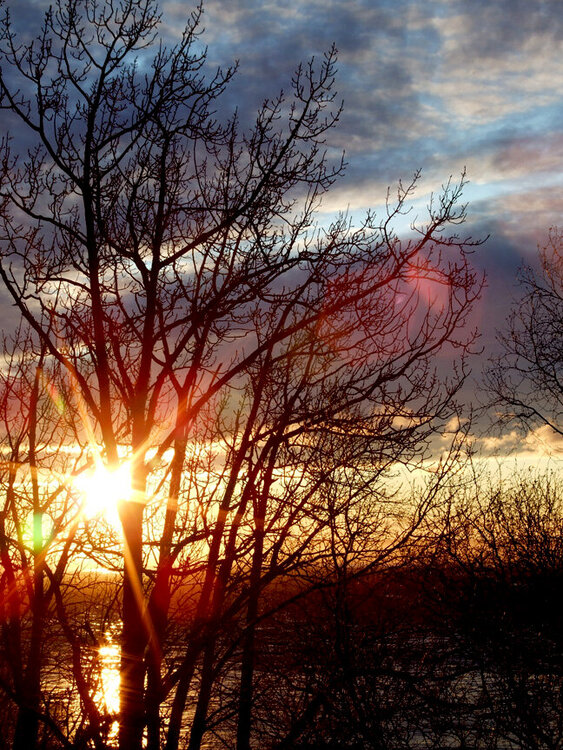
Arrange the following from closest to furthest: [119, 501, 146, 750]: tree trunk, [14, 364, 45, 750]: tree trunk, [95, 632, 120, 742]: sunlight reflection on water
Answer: [119, 501, 146, 750]: tree trunk < [95, 632, 120, 742]: sunlight reflection on water < [14, 364, 45, 750]: tree trunk

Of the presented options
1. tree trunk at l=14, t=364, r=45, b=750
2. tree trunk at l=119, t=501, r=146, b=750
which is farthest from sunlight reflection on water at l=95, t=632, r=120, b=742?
tree trunk at l=14, t=364, r=45, b=750

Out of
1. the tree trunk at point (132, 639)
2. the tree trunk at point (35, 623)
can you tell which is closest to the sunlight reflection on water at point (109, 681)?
the tree trunk at point (132, 639)

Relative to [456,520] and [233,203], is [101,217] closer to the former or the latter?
[233,203]

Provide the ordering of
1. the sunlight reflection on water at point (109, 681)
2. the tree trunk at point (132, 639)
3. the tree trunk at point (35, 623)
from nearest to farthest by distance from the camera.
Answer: the tree trunk at point (132, 639) → the sunlight reflection on water at point (109, 681) → the tree trunk at point (35, 623)

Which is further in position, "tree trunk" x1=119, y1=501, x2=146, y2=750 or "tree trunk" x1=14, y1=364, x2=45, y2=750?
"tree trunk" x1=14, y1=364, x2=45, y2=750

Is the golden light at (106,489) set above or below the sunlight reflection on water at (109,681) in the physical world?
above

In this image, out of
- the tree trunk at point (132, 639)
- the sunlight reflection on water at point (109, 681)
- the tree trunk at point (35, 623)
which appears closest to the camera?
the tree trunk at point (132, 639)

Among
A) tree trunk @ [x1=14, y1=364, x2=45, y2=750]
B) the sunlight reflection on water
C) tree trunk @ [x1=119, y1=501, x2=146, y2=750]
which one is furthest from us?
tree trunk @ [x1=14, y1=364, x2=45, y2=750]

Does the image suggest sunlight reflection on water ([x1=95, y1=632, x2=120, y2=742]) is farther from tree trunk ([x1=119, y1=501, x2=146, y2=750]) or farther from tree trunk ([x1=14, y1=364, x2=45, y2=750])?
tree trunk ([x1=14, y1=364, x2=45, y2=750])

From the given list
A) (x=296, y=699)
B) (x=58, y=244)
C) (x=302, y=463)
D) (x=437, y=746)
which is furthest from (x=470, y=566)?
(x=58, y=244)

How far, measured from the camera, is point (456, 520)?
1339 cm

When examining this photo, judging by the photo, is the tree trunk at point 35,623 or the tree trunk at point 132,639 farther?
the tree trunk at point 35,623

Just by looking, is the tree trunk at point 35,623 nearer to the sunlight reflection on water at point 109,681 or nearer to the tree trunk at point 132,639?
the sunlight reflection on water at point 109,681

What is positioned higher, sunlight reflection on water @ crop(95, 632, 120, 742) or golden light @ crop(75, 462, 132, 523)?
golden light @ crop(75, 462, 132, 523)
